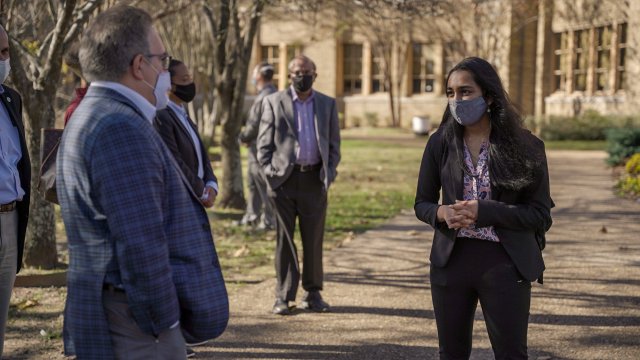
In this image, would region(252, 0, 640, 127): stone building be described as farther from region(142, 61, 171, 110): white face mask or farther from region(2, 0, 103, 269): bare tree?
region(142, 61, 171, 110): white face mask

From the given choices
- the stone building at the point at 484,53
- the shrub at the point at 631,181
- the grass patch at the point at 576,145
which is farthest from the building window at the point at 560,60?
the shrub at the point at 631,181

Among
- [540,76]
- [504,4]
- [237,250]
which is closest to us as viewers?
[237,250]

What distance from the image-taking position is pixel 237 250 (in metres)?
10.5

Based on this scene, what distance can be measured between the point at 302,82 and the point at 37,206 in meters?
2.90

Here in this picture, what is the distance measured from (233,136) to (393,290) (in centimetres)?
595

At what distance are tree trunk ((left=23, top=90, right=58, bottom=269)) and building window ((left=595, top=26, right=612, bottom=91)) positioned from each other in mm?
25775

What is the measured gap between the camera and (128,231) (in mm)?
3000

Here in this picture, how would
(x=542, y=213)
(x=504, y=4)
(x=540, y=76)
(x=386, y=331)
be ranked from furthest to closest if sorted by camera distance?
1. (x=540, y=76)
2. (x=504, y=4)
3. (x=386, y=331)
4. (x=542, y=213)

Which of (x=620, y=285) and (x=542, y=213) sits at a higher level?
(x=542, y=213)

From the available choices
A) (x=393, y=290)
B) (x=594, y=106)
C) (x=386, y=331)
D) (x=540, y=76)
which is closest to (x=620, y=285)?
(x=393, y=290)

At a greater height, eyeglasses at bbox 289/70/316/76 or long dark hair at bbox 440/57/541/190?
eyeglasses at bbox 289/70/316/76

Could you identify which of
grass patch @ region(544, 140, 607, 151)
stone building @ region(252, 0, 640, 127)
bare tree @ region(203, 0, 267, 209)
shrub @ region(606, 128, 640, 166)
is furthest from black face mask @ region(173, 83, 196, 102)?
grass patch @ region(544, 140, 607, 151)

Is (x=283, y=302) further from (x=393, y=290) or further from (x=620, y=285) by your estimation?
(x=620, y=285)

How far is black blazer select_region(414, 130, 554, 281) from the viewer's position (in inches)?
164
